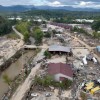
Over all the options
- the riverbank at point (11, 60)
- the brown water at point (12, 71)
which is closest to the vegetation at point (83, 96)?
the brown water at point (12, 71)

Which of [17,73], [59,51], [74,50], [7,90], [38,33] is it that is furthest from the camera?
[38,33]

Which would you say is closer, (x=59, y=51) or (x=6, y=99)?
(x=6, y=99)

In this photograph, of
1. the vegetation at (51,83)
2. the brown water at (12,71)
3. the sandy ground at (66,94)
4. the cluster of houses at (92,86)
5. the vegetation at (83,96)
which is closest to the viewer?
the vegetation at (83,96)

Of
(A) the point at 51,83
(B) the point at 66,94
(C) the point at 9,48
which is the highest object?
(A) the point at 51,83

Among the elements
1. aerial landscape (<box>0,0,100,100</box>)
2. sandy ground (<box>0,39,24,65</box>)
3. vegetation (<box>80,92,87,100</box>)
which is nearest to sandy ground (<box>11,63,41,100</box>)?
aerial landscape (<box>0,0,100,100</box>)

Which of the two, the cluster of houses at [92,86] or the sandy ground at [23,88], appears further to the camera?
the cluster of houses at [92,86]

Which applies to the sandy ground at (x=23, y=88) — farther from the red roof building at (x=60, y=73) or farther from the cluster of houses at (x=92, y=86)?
the cluster of houses at (x=92, y=86)

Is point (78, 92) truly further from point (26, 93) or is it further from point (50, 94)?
point (26, 93)

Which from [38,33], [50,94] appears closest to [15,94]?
[50,94]

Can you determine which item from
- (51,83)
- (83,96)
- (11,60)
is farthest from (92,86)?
(11,60)

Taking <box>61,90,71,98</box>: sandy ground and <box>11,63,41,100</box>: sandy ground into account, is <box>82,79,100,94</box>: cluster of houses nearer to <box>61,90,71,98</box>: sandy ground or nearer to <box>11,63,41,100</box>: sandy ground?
<box>61,90,71,98</box>: sandy ground

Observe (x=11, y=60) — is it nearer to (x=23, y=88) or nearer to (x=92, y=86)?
(x=23, y=88)
